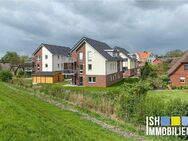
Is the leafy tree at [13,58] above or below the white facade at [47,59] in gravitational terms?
above

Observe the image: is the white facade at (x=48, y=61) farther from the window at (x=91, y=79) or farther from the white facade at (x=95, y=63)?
the window at (x=91, y=79)

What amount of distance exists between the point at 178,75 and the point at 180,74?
16.3 inches

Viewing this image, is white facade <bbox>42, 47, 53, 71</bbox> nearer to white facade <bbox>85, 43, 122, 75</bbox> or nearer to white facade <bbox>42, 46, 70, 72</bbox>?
white facade <bbox>42, 46, 70, 72</bbox>

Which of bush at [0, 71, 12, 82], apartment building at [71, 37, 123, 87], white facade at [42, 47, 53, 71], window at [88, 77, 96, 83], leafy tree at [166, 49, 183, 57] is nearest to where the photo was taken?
bush at [0, 71, 12, 82]

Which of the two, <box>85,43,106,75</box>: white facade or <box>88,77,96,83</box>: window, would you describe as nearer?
<box>85,43,106,75</box>: white facade

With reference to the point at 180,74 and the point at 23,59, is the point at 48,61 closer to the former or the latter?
the point at 180,74

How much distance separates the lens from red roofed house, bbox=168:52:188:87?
2072 inches

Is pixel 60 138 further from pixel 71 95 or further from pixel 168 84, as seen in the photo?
pixel 168 84

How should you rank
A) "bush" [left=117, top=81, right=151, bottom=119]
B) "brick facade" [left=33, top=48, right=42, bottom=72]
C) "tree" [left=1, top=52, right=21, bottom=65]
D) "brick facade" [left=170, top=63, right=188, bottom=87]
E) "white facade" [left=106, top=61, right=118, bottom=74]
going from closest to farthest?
"bush" [left=117, top=81, right=151, bottom=119], "brick facade" [left=170, top=63, right=188, bottom=87], "white facade" [left=106, top=61, right=118, bottom=74], "brick facade" [left=33, top=48, right=42, bottom=72], "tree" [left=1, top=52, right=21, bottom=65]

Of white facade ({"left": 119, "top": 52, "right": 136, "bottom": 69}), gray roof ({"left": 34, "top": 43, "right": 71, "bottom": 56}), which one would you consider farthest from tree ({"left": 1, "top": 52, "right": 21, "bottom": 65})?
white facade ({"left": 119, "top": 52, "right": 136, "bottom": 69})

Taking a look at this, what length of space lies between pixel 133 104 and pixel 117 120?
1.65 m

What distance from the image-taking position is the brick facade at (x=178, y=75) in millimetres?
52956

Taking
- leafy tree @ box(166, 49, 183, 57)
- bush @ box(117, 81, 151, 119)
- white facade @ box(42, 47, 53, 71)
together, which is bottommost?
bush @ box(117, 81, 151, 119)

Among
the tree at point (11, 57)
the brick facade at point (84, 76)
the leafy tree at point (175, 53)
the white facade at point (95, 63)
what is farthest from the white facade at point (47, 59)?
the leafy tree at point (175, 53)
